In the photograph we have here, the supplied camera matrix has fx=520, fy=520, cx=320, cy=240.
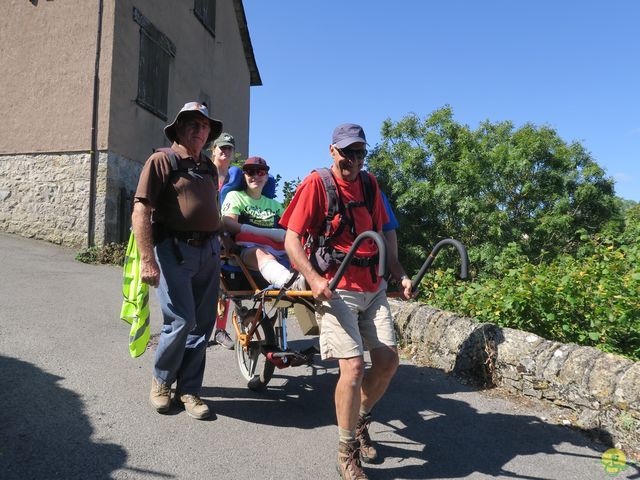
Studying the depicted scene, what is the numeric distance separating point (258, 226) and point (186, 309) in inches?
53.6

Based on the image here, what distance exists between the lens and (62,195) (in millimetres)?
11539

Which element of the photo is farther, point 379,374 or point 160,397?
point 160,397

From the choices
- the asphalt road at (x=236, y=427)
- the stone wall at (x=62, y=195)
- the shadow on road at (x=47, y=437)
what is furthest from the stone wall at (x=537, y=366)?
the stone wall at (x=62, y=195)

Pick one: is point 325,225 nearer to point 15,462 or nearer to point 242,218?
point 242,218

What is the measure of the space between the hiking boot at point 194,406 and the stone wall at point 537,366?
244cm

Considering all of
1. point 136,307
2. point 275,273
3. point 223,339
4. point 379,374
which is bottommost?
point 223,339

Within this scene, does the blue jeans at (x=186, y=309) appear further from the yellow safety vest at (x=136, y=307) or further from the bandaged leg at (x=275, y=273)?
the bandaged leg at (x=275, y=273)

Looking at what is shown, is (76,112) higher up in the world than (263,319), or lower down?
higher up

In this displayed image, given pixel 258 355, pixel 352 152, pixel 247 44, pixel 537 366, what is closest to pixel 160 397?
pixel 258 355

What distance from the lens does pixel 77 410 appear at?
11.5ft

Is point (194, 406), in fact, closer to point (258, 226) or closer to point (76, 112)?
point (258, 226)

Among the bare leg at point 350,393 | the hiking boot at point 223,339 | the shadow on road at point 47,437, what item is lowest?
the shadow on road at point 47,437

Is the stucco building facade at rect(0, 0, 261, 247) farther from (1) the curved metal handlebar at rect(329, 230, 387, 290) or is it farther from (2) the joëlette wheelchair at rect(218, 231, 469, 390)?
(1) the curved metal handlebar at rect(329, 230, 387, 290)

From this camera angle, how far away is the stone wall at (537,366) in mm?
3480
